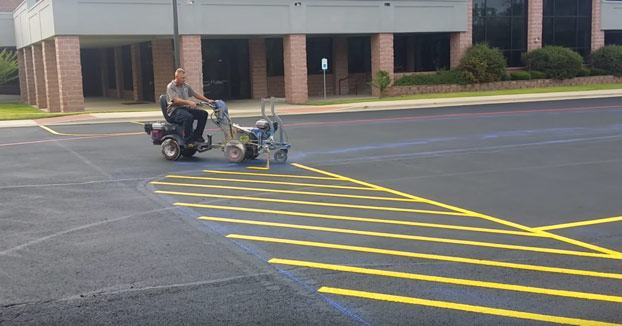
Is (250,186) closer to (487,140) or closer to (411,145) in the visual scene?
(411,145)

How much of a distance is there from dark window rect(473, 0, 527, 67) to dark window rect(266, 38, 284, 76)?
11006 millimetres

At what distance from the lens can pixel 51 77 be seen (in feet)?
104

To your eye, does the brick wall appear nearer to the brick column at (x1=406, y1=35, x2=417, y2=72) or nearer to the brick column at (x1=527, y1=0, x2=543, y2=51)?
the brick column at (x1=527, y1=0, x2=543, y2=51)

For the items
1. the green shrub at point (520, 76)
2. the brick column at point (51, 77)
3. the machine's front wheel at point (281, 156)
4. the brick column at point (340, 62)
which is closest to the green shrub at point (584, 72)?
the green shrub at point (520, 76)

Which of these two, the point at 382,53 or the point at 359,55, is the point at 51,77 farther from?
the point at 359,55

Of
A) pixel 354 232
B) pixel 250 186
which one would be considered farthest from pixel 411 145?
pixel 354 232

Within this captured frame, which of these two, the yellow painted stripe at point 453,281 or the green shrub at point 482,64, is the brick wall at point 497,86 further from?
the yellow painted stripe at point 453,281

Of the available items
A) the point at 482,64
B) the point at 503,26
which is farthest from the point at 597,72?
the point at 482,64

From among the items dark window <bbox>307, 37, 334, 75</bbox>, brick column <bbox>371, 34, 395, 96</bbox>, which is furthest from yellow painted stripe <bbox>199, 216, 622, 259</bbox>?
dark window <bbox>307, 37, 334, 75</bbox>

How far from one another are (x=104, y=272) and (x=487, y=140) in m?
12.0

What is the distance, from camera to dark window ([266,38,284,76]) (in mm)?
38312

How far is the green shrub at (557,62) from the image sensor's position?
38.3 meters

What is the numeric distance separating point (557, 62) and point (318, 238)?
34468 mm

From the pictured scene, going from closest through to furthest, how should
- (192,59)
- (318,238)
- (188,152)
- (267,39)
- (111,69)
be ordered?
(318,238), (188,152), (192,59), (267,39), (111,69)
